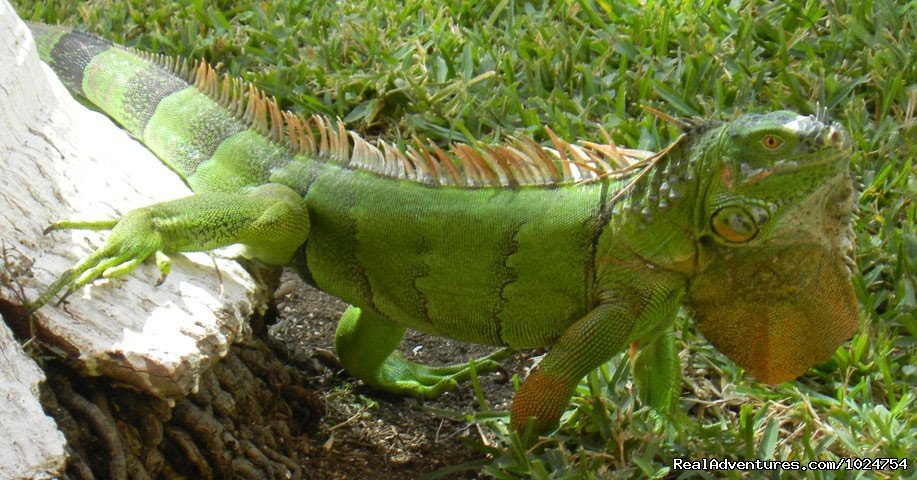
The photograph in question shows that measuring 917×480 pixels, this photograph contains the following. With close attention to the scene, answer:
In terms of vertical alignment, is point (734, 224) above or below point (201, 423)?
above

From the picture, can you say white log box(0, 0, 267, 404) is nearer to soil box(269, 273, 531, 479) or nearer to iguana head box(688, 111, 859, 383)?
soil box(269, 273, 531, 479)

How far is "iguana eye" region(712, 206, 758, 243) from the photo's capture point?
9.91 ft

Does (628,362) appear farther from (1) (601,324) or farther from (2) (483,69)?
(2) (483,69)

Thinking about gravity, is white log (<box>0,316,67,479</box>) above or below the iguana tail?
below

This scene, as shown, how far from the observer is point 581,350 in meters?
3.21

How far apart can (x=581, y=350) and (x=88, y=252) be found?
1.50 m

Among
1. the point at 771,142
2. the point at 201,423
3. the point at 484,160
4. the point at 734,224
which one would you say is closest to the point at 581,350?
the point at 734,224

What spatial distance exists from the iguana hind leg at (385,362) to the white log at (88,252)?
19.7 inches

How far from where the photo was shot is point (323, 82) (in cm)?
512

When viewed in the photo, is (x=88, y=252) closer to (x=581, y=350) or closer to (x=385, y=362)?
(x=385, y=362)

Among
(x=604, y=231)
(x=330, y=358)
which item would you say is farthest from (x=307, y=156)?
(x=604, y=231)

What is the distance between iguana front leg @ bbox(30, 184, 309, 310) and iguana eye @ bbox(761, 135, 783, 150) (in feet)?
5.03

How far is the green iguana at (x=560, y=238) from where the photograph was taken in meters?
3.04

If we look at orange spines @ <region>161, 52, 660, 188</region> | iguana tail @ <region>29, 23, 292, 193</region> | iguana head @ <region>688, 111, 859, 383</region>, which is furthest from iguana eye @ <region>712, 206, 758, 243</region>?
iguana tail @ <region>29, 23, 292, 193</region>
